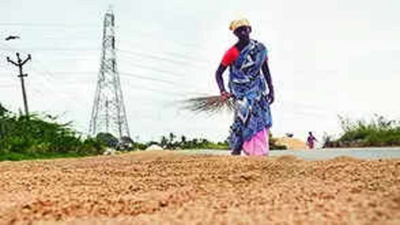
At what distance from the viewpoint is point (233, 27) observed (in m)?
10.8

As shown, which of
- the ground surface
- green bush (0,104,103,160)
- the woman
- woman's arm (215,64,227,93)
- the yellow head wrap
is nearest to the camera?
the ground surface

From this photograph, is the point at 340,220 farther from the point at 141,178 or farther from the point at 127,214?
the point at 141,178

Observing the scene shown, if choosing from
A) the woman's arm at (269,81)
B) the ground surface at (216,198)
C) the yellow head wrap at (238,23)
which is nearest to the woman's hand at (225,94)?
the woman's arm at (269,81)

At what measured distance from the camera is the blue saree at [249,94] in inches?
418

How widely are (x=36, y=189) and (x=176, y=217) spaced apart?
2.11 meters

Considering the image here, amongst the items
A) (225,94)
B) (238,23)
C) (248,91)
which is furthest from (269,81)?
(238,23)

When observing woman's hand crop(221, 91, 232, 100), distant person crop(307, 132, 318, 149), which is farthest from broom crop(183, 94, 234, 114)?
distant person crop(307, 132, 318, 149)

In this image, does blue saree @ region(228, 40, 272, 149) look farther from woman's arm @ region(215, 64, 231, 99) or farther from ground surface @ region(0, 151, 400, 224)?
ground surface @ region(0, 151, 400, 224)

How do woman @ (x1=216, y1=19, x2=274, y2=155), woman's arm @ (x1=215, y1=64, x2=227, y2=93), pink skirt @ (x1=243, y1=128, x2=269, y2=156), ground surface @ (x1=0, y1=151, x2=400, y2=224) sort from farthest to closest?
woman's arm @ (x1=215, y1=64, x2=227, y2=93) → woman @ (x1=216, y1=19, x2=274, y2=155) → pink skirt @ (x1=243, y1=128, x2=269, y2=156) → ground surface @ (x1=0, y1=151, x2=400, y2=224)

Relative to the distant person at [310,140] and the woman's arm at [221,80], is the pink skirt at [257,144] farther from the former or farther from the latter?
the distant person at [310,140]

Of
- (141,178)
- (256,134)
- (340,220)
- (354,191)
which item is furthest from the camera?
(256,134)

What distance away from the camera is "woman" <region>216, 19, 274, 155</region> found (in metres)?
10.6

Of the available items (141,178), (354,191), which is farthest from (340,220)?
(141,178)

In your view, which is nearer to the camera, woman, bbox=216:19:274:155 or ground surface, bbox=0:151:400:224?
ground surface, bbox=0:151:400:224
